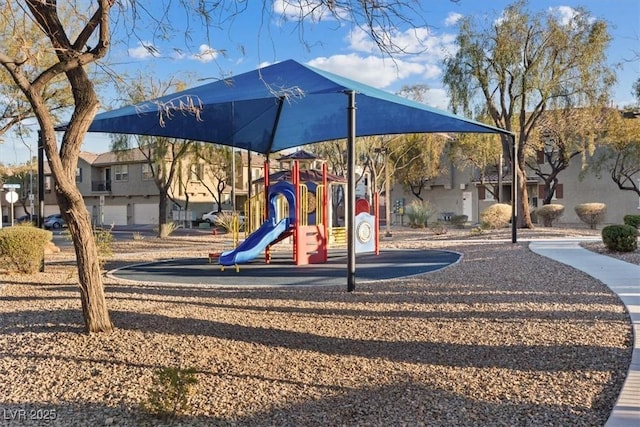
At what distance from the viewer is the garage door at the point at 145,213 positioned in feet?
160

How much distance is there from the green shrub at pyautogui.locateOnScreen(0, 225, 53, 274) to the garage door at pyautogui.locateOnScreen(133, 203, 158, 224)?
38.1 metres

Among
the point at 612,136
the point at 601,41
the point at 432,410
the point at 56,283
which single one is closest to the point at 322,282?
the point at 56,283

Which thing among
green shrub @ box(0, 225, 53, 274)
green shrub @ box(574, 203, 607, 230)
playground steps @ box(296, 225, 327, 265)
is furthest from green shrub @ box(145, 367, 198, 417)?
green shrub @ box(574, 203, 607, 230)

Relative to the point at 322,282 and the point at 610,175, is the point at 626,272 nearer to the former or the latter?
the point at 322,282

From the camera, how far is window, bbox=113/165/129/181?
50.5 meters

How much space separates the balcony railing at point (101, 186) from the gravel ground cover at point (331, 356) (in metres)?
45.8

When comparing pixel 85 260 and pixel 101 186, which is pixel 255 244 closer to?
pixel 85 260

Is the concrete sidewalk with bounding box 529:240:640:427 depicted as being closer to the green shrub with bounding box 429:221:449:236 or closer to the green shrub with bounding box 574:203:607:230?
the green shrub with bounding box 429:221:449:236

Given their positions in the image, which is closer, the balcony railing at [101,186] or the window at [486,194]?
the window at [486,194]

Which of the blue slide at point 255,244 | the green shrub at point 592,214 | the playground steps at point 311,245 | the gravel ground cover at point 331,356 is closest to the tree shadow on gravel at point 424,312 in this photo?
the gravel ground cover at point 331,356

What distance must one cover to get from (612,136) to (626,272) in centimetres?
2111

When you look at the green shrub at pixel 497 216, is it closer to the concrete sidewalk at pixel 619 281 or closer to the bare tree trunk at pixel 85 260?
the concrete sidewalk at pixel 619 281

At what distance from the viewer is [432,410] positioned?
398 centimetres

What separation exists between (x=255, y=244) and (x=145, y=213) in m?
39.1
